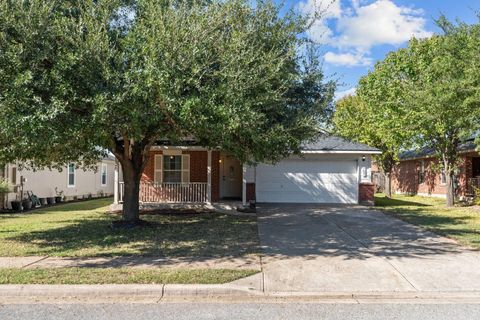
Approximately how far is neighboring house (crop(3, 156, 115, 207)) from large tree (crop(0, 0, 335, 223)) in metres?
9.07

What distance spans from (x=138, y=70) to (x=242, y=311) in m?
4.58

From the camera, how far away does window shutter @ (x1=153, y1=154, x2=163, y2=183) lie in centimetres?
1958

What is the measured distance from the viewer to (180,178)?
19656 mm

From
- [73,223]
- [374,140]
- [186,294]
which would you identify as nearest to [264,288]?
[186,294]

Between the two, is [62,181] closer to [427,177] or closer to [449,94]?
[449,94]

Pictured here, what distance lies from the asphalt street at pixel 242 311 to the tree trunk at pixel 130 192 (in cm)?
706

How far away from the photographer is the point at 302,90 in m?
11.0

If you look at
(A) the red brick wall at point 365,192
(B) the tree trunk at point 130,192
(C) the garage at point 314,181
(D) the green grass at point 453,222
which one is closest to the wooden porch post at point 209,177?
(C) the garage at point 314,181

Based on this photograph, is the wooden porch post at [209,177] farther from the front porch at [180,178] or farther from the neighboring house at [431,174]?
the neighboring house at [431,174]

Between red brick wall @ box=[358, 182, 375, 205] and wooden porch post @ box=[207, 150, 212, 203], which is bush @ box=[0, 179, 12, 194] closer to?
wooden porch post @ box=[207, 150, 212, 203]

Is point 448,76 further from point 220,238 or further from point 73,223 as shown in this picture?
point 73,223

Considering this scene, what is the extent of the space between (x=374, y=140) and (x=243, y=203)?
1535 cm

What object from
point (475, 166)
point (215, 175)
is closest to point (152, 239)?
point (215, 175)

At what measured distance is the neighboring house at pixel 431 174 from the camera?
2480cm
